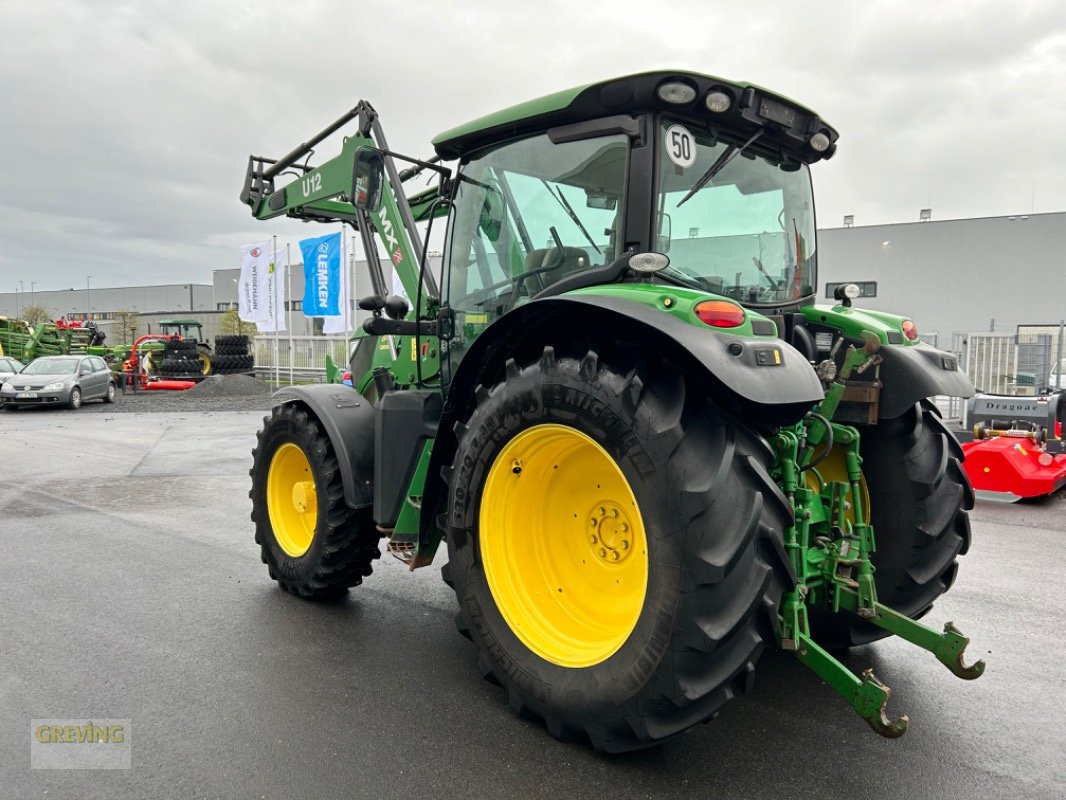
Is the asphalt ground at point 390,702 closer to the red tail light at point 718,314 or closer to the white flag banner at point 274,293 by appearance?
the red tail light at point 718,314

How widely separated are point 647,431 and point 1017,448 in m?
7.06

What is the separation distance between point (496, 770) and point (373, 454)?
200cm

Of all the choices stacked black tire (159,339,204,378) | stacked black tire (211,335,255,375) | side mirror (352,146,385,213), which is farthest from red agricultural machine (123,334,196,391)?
side mirror (352,146,385,213)

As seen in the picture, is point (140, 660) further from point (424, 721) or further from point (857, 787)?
point (857, 787)

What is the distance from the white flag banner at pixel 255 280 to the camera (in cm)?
2184

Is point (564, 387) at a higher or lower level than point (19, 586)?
higher

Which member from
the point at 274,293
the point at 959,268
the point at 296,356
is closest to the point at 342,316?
the point at 274,293

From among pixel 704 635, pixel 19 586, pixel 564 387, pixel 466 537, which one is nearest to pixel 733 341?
pixel 564 387

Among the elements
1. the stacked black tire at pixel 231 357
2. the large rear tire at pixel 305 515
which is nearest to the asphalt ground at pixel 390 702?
the large rear tire at pixel 305 515

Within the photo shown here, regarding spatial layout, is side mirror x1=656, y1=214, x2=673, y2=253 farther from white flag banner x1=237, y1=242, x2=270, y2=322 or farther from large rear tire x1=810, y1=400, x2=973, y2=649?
white flag banner x1=237, y1=242, x2=270, y2=322

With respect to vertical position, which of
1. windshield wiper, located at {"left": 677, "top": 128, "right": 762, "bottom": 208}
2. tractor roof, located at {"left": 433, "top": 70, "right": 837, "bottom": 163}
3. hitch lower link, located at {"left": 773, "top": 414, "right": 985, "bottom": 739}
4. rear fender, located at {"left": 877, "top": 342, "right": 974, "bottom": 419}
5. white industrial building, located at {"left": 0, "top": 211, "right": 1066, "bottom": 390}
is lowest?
hitch lower link, located at {"left": 773, "top": 414, "right": 985, "bottom": 739}

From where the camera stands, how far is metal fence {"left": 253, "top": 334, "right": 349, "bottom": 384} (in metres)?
23.9

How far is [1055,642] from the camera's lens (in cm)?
389

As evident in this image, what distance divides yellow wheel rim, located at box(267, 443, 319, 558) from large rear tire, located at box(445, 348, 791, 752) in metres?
1.85
